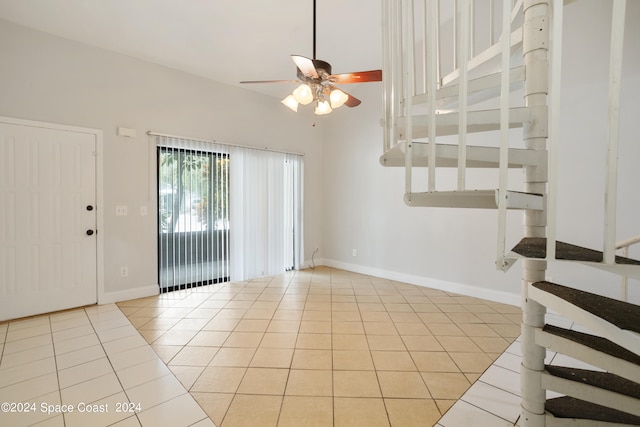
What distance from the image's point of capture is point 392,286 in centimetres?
423

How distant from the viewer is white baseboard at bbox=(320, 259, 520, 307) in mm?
3454

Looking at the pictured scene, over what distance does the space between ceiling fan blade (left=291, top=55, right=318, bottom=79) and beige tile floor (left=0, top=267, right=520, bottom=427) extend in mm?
2296

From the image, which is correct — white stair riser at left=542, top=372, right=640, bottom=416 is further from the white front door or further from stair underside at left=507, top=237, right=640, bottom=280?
the white front door

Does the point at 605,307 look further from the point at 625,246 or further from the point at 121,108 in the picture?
the point at 121,108

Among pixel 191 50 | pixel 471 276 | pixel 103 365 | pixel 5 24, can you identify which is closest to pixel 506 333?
pixel 471 276

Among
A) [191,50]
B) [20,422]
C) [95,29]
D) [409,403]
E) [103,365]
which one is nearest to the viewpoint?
[20,422]

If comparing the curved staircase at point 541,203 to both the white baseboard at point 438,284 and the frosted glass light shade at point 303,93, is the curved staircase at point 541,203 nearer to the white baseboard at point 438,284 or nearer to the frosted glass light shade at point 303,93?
the frosted glass light shade at point 303,93

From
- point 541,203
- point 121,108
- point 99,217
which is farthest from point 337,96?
point 99,217

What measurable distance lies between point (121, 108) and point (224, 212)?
1.80 metres

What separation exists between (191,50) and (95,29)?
949 mm

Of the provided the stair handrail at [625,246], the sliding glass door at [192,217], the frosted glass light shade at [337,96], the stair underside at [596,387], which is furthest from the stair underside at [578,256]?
the sliding glass door at [192,217]

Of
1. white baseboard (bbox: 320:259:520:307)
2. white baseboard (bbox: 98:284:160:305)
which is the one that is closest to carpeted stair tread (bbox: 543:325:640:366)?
white baseboard (bbox: 320:259:520:307)

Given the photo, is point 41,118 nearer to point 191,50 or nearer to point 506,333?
point 191,50

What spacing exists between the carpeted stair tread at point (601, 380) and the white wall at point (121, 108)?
4151mm
